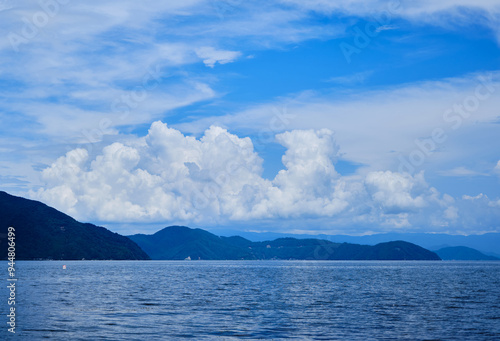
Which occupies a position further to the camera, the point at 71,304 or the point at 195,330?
the point at 71,304

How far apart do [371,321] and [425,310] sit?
1733 cm

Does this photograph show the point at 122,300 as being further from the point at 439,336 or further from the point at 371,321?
the point at 439,336

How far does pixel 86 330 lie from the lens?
5378 centimetres

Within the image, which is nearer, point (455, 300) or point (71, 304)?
point (71, 304)

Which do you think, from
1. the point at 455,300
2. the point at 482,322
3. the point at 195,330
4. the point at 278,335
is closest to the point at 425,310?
the point at 482,322

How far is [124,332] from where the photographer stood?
52656mm

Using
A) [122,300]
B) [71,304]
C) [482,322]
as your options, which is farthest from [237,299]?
[482,322]

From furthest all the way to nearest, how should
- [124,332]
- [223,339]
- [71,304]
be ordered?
[71,304], [124,332], [223,339]

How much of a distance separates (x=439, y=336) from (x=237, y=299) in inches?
1847

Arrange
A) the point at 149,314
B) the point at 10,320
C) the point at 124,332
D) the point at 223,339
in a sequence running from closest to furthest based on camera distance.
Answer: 1. the point at 223,339
2. the point at 124,332
3. the point at 10,320
4. the point at 149,314

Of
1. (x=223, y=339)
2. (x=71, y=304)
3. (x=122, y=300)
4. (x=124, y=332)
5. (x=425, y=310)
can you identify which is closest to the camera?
(x=223, y=339)

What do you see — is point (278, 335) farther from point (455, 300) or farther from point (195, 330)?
point (455, 300)

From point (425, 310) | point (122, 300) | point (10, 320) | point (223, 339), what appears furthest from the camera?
point (122, 300)

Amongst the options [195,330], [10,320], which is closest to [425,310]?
[195,330]
